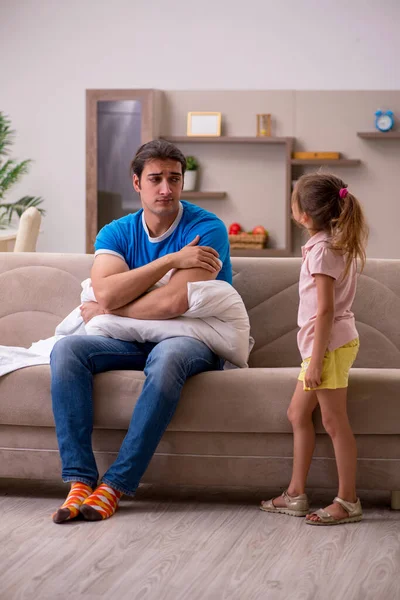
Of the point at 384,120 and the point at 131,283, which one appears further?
the point at 384,120

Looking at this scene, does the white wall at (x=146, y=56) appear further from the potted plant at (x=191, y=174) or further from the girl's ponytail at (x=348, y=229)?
the girl's ponytail at (x=348, y=229)

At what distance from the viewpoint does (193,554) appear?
1998 mm

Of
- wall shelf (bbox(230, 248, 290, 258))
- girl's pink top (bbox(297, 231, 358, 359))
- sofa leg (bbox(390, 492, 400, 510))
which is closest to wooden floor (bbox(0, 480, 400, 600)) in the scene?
sofa leg (bbox(390, 492, 400, 510))

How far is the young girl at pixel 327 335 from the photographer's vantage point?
226cm

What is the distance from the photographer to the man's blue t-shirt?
2.65 meters

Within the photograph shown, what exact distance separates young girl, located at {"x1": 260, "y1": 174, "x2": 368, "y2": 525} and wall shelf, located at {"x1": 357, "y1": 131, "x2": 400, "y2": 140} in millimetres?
3993

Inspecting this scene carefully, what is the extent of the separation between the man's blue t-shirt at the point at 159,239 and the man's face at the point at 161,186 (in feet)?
0.21

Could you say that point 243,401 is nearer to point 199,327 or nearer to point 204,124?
point 199,327

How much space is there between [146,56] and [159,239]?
4.40 m

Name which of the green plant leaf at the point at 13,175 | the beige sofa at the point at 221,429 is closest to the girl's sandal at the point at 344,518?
the beige sofa at the point at 221,429

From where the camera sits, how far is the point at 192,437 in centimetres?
241

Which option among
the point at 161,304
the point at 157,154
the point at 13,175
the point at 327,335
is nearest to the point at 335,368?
the point at 327,335

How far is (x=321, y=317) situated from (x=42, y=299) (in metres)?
1.19

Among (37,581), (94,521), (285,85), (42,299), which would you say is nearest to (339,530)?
(94,521)
